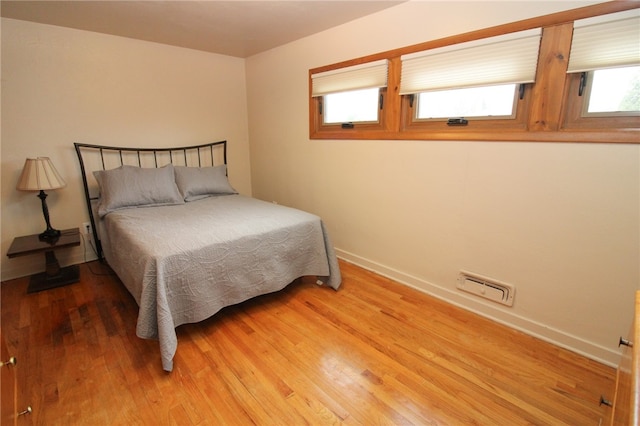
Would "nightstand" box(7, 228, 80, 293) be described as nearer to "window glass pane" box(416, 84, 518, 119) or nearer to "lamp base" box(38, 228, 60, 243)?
"lamp base" box(38, 228, 60, 243)

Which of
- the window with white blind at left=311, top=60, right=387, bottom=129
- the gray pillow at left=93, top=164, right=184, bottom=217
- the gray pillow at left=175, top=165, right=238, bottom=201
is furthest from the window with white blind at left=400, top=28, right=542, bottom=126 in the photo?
the gray pillow at left=93, top=164, right=184, bottom=217

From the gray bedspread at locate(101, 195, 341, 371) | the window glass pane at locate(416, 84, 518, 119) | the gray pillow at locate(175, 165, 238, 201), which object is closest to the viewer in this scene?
the gray bedspread at locate(101, 195, 341, 371)

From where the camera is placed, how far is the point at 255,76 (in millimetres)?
3557

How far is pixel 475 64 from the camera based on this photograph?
1.87 m

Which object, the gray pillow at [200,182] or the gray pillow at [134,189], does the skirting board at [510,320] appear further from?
the gray pillow at [134,189]

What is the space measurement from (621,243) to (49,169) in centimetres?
384

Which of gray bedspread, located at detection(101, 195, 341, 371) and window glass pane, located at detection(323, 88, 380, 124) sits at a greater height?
window glass pane, located at detection(323, 88, 380, 124)

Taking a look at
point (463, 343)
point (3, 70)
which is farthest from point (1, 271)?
point (463, 343)

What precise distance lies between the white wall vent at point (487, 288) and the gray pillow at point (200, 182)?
2382 millimetres

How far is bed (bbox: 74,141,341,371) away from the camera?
5.52 ft

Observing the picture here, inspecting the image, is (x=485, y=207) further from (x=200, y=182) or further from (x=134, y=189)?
(x=134, y=189)

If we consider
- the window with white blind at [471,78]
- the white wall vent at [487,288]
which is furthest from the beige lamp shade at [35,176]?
the white wall vent at [487,288]

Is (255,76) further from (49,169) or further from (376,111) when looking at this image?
(49,169)

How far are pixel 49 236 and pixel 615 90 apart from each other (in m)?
3.97
